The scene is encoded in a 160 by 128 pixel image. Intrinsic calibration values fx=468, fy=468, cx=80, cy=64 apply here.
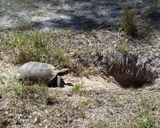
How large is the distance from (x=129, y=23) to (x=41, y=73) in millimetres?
1925

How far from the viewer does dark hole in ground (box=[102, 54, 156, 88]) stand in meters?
6.26

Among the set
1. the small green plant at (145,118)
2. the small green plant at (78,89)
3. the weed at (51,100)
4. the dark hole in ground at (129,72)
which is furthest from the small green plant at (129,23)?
the weed at (51,100)

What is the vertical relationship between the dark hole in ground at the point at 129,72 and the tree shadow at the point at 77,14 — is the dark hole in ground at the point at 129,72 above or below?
below

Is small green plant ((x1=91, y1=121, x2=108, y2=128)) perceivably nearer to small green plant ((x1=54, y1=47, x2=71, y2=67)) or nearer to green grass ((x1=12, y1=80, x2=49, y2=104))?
green grass ((x1=12, y1=80, x2=49, y2=104))

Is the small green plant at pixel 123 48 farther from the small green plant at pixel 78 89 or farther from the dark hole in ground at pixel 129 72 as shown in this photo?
the small green plant at pixel 78 89

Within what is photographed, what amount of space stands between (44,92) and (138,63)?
5.71ft

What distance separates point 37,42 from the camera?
6340 mm

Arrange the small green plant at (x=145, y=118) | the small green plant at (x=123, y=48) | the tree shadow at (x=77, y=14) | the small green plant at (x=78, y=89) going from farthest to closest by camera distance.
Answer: the tree shadow at (x=77, y=14)
the small green plant at (x=123, y=48)
the small green plant at (x=78, y=89)
the small green plant at (x=145, y=118)

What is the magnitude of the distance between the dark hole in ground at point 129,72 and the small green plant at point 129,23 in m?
0.56

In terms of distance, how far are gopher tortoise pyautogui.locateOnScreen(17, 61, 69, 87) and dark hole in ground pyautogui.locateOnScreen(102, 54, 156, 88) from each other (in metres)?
0.97

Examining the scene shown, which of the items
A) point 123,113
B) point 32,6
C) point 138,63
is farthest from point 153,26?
point 123,113

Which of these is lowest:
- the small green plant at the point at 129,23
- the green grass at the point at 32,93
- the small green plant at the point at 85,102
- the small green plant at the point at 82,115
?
the small green plant at the point at 82,115

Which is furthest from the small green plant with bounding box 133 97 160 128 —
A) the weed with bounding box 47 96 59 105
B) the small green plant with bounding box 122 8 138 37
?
the small green plant with bounding box 122 8 138 37

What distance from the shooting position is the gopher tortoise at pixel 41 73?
541 cm
